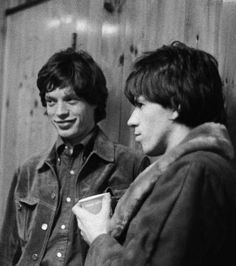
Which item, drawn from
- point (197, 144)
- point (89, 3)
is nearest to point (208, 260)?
point (197, 144)

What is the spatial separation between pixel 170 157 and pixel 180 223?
19 centimetres

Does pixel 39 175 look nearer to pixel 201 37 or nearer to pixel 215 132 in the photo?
pixel 201 37

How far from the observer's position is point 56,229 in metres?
2.10

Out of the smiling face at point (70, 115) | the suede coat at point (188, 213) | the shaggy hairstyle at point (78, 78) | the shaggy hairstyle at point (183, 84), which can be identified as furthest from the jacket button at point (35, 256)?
the shaggy hairstyle at point (183, 84)

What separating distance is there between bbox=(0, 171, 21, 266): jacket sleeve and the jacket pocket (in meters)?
0.10

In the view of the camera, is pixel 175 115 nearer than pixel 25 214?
Yes

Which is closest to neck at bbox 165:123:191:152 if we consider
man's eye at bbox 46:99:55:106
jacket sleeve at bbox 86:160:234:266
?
jacket sleeve at bbox 86:160:234:266

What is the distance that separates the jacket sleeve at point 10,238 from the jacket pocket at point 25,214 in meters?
0.10

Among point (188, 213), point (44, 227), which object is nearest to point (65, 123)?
point (44, 227)

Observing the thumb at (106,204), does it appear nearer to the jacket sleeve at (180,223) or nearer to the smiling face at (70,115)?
the jacket sleeve at (180,223)

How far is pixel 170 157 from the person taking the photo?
4.67 ft

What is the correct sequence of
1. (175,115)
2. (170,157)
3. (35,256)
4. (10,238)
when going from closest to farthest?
1. (170,157)
2. (175,115)
3. (35,256)
4. (10,238)

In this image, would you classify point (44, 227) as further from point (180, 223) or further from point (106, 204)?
point (180, 223)

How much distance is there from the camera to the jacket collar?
2156mm
